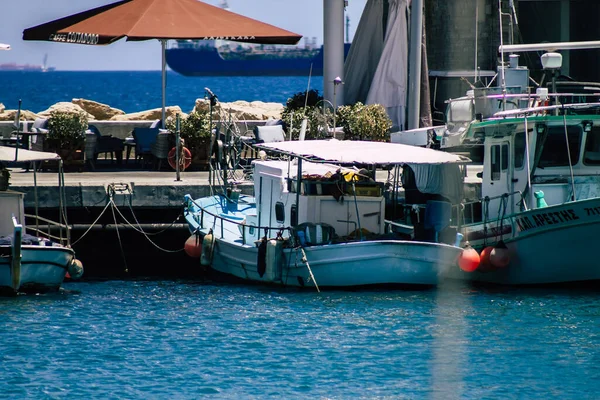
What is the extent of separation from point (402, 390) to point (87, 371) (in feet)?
12.0

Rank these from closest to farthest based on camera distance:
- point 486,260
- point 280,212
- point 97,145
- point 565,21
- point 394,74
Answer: point 486,260
point 280,212
point 97,145
point 394,74
point 565,21

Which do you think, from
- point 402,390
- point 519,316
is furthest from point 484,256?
point 402,390

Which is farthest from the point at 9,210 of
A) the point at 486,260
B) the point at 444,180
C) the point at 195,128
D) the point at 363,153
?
the point at 486,260

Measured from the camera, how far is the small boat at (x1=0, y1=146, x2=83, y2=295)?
17109mm

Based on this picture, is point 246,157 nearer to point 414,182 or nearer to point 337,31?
point 337,31

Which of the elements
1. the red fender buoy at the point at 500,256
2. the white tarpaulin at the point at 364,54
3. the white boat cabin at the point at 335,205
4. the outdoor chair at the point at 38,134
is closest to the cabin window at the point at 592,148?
the red fender buoy at the point at 500,256

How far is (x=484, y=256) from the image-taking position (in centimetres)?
A: 1781

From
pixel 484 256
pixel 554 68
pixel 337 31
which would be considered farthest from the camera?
pixel 337 31

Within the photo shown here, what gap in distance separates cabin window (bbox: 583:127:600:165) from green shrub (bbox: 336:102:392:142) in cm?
615

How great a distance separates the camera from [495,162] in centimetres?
1927

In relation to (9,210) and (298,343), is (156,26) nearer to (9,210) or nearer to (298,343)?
(9,210)

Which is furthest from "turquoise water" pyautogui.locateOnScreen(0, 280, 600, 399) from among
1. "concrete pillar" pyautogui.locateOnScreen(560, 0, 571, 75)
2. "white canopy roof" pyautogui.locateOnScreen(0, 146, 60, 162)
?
"concrete pillar" pyautogui.locateOnScreen(560, 0, 571, 75)

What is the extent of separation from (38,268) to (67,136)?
561 centimetres

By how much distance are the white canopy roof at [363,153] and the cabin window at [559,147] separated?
1.22 m
